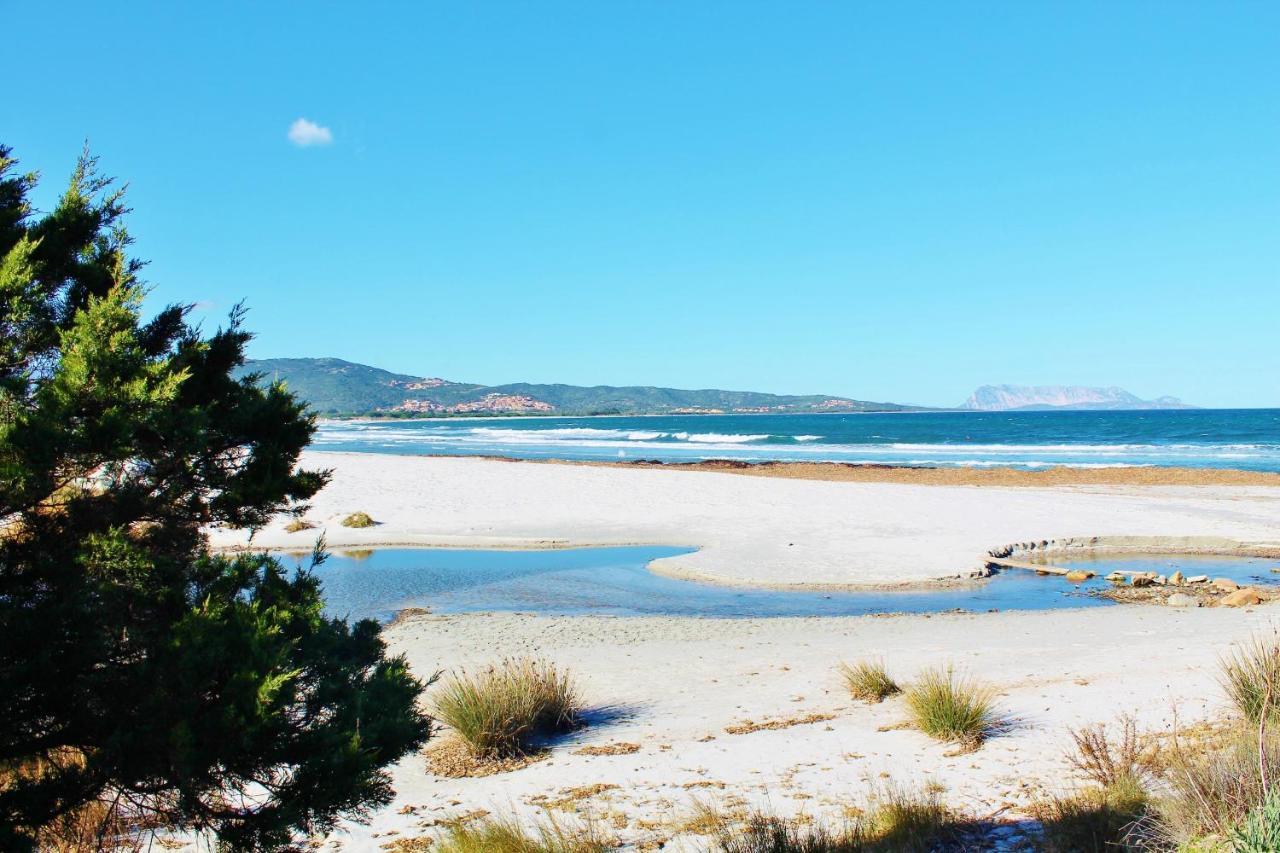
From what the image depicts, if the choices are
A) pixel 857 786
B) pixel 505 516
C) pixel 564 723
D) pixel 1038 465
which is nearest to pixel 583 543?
pixel 505 516

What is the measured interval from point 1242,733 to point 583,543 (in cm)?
1722

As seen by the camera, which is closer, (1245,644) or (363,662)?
(363,662)

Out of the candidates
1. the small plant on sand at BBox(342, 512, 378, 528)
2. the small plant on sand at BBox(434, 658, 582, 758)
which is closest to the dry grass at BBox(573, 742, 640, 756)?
the small plant on sand at BBox(434, 658, 582, 758)

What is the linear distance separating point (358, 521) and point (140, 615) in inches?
829

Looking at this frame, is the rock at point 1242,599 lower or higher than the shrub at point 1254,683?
lower

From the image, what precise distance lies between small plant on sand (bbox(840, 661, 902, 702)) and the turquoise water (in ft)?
16.6

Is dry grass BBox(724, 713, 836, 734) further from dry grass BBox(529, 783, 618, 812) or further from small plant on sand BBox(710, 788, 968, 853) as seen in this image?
small plant on sand BBox(710, 788, 968, 853)

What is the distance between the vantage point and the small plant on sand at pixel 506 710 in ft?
24.0

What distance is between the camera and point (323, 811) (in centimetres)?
327

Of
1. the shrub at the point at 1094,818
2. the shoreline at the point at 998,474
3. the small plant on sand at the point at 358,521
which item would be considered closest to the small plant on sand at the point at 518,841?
the shrub at the point at 1094,818

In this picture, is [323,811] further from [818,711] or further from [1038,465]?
[1038,465]

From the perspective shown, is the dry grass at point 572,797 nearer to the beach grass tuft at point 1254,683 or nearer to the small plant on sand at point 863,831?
the small plant on sand at point 863,831

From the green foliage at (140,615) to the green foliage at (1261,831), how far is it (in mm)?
3582

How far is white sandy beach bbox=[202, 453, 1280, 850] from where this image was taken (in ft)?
20.4
